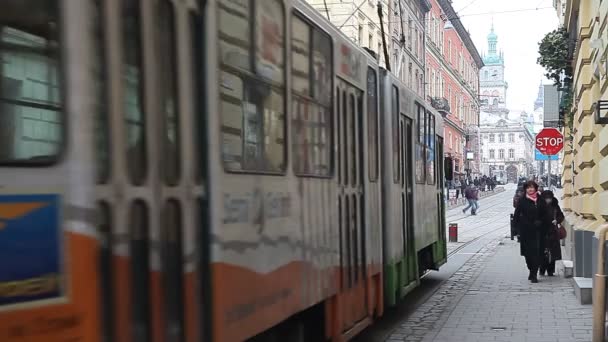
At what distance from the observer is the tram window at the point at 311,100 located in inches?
227

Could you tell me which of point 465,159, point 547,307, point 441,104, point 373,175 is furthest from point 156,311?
point 465,159

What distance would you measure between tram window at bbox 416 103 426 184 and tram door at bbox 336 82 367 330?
346 centimetres

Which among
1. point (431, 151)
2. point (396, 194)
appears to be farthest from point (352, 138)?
point (431, 151)

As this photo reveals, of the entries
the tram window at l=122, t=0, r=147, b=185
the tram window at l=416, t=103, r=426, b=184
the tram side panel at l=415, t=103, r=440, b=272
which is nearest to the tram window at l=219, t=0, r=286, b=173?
the tram window at l=122, t=0, r=147, b=185

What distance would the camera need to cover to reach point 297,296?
18.6 feet

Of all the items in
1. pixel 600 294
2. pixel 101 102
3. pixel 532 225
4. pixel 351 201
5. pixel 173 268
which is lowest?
pixel 600 294

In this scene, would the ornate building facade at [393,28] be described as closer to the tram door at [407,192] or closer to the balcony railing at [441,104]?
the balcony railing at [441,104]

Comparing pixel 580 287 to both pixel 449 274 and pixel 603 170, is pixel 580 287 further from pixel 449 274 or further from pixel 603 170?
pixel 449 274

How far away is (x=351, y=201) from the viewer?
7.36 m

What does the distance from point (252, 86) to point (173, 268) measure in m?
1.38

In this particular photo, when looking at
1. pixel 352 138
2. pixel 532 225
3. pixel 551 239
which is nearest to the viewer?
pixel 352 138

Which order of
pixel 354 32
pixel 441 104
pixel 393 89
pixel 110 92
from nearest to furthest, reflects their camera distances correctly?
pixel 110 92 → pixel 393 89 → pixel 354 32 → pixel 441 104

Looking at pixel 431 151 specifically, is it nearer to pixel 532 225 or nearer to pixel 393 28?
pixel 532 225

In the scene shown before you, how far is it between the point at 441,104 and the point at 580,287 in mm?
51082
